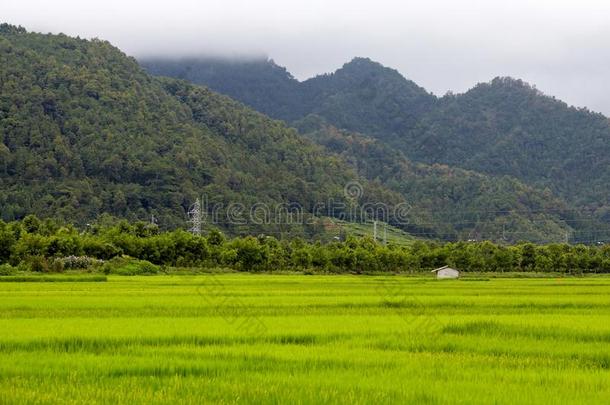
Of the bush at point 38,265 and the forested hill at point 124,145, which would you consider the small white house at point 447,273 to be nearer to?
the bush at point 38,265

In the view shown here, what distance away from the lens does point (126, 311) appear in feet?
72.7

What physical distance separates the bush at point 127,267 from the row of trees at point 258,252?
3.15 meters

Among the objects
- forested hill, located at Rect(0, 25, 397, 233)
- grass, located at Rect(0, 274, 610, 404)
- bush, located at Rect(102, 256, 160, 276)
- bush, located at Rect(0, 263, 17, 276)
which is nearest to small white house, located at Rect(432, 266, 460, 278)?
bush, located at Rect(102, 256, 160, 276)

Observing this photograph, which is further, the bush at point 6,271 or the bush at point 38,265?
the bush at point 38,265

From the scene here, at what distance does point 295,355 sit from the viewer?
43.2 ft

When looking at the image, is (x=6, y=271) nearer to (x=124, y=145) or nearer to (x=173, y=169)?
(x=173, y=169)

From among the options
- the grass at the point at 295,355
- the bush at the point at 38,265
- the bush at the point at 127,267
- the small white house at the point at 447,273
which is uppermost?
the grass at the point at 295,355

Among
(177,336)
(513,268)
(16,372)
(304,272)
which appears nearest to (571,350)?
(177,336)

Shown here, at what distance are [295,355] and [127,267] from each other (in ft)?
146

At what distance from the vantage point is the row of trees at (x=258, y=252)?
5756 cm

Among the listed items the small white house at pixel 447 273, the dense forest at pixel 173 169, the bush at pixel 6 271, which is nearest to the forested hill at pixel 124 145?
the dense forest at pixel 173 169

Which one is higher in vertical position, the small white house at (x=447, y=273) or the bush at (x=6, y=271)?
the bush at (x=6, y=271)

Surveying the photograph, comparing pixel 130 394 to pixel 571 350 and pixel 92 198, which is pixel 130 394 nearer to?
pixel 571 350

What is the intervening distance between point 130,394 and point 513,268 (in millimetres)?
74638
